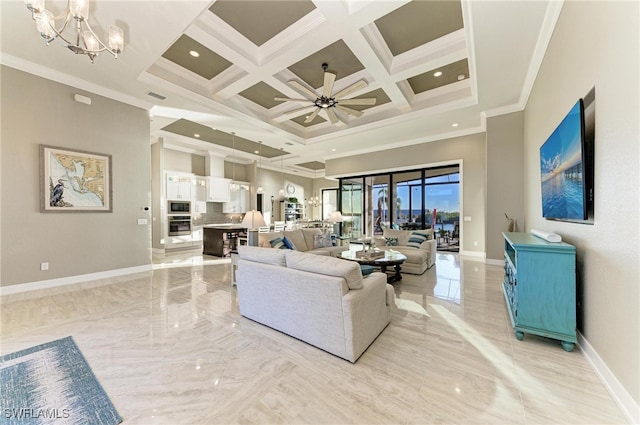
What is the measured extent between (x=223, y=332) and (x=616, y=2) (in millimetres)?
4178

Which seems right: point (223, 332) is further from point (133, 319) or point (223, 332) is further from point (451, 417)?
Result: point (451, 417)

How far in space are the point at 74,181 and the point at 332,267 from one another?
16.6 feet

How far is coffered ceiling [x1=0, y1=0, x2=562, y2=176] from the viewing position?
3.00 metres

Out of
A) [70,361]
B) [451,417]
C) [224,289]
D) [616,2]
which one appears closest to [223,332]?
[70,361]

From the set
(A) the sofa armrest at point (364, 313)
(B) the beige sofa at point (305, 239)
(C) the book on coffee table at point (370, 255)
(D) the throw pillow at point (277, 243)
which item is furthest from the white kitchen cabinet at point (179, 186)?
(A) the sofa armrest at point (364, 313)

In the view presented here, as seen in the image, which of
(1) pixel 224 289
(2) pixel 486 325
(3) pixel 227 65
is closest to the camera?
(2) pixel 486 325

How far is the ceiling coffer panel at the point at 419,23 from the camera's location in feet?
10.2

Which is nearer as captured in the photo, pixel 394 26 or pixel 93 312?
pixel 93 312

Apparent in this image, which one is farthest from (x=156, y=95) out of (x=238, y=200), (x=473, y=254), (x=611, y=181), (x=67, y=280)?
(x=473, y=254)

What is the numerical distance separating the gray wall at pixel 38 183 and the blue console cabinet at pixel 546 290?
6.40m

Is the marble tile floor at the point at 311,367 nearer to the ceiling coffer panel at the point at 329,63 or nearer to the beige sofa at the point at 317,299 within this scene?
the beige sofa at the point at 317,299

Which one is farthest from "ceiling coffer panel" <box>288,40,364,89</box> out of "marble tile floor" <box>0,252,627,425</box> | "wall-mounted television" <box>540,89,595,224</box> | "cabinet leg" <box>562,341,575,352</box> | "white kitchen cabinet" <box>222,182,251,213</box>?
"white kitchen cabinet" <box>222,182,251,213</box>

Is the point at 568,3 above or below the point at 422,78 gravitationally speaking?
below

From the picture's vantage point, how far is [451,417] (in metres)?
1.52
